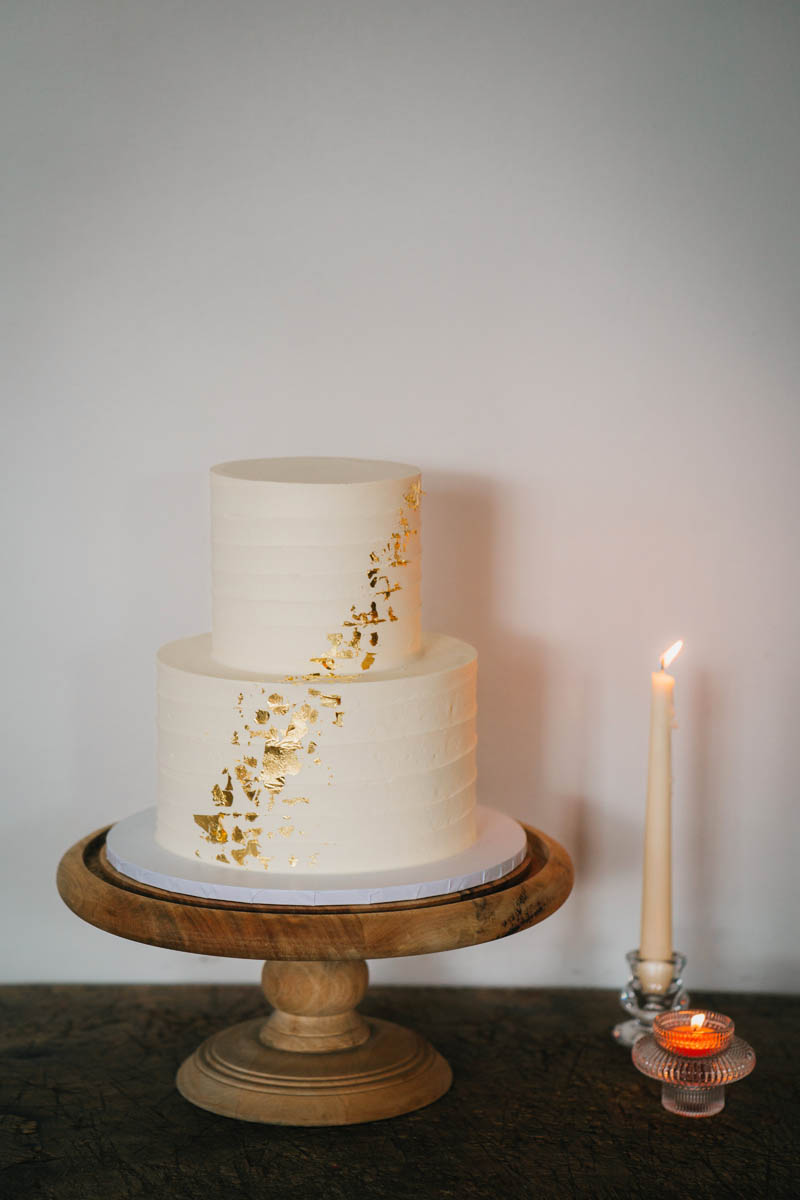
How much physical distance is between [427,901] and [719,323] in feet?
2.39

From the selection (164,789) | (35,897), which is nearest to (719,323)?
(164,789)

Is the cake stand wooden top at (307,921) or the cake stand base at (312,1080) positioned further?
the cake stand base at (312,1080)

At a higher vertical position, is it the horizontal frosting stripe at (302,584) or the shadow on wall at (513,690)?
the horizontal frosting stripe at (302,584)

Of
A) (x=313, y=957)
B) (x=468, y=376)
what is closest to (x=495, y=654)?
(x=468, y=376)

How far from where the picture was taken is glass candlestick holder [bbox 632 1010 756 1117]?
46.0 inches

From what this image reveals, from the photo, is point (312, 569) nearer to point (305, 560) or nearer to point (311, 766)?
point (305, 560)

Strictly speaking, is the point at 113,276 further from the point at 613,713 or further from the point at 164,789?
the point at 613,713

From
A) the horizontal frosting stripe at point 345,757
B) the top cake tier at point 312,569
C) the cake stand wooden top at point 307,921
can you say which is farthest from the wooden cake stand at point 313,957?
the top cake tier at point 312,569

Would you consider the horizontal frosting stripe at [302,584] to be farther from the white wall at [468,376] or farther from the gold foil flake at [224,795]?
the white wall at [468,376]

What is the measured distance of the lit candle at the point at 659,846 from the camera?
126 cm

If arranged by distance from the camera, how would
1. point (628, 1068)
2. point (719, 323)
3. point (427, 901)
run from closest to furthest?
point (427, 901), point (628, 1068), point (719, 323)

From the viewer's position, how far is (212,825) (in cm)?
111

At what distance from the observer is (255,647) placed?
3.69ft

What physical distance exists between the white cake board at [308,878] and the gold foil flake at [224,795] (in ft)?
0.18
